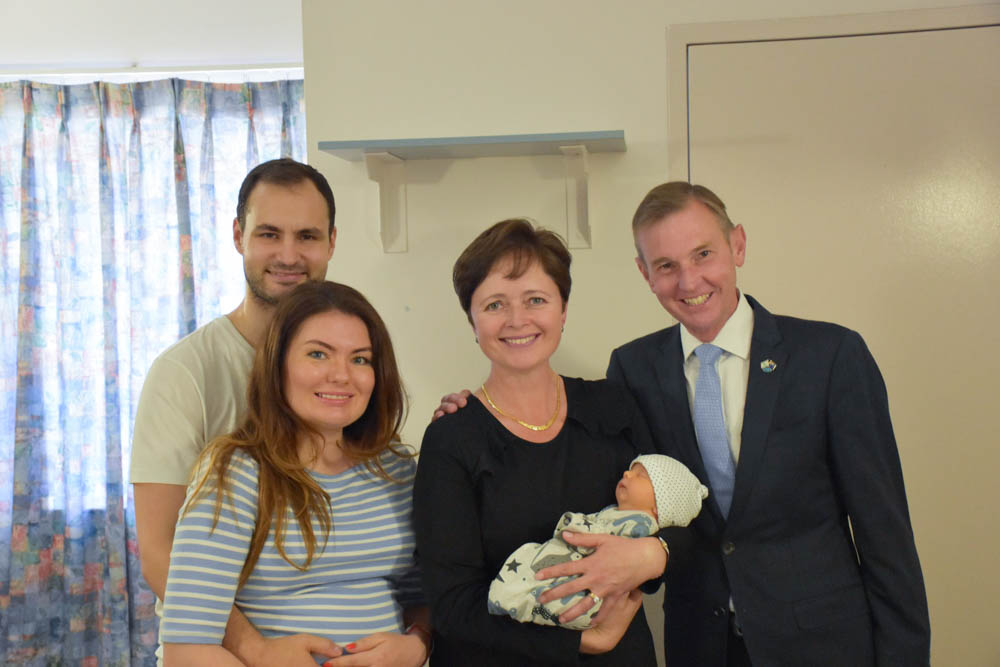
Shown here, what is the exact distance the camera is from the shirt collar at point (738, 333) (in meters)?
1.68

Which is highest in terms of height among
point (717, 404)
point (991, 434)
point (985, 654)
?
point (717, 404)

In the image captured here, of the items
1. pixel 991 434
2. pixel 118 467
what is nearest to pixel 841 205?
pixel 991 434

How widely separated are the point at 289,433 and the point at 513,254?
1.75ft

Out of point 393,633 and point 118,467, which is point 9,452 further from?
point 393,633

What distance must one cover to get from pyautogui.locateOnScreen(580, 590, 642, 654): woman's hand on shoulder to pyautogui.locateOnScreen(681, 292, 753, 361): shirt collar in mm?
573

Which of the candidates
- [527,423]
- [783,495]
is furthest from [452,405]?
[783,495]

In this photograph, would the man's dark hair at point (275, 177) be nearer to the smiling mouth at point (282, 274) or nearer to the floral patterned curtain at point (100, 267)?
the smiling mouth at point (282, 274)

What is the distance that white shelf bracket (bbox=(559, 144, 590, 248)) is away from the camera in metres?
2.45

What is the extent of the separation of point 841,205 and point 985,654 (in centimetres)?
144

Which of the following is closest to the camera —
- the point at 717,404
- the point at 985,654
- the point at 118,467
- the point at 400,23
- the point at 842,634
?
the point at 842,634

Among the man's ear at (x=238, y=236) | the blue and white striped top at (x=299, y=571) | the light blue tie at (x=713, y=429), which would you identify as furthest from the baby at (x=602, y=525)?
the man's ear at (x=238, y=236)

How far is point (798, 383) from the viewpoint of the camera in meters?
1.59

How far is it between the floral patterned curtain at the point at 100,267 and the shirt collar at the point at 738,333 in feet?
8.85

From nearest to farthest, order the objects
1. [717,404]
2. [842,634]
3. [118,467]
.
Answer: [842,634] → [717,404] → [118,467]
